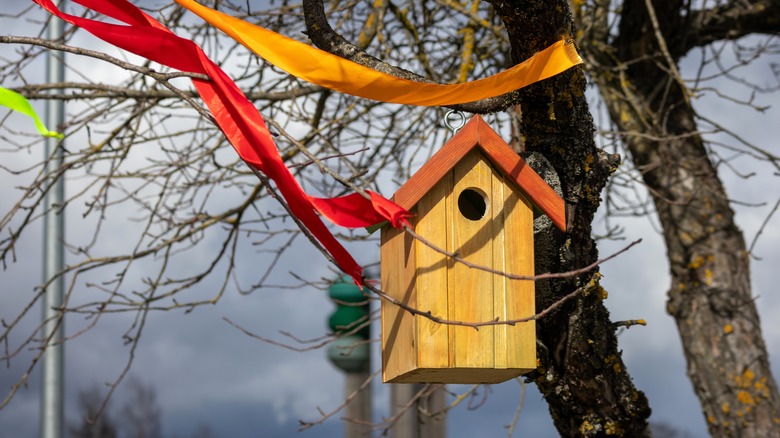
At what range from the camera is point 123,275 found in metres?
4.19

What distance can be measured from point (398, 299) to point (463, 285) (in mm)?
180

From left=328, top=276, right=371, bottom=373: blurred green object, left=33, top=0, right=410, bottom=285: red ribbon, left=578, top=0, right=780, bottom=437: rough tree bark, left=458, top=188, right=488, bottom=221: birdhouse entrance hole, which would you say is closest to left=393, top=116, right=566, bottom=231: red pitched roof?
left=33, top=0, right=410, bottom=285: red ribbon

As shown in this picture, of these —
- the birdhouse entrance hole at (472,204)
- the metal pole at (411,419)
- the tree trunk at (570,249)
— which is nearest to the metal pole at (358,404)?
the metal pole at (411,419)

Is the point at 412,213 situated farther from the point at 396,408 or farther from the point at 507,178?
the point at 396,408

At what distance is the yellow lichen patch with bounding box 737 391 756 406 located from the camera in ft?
16.3

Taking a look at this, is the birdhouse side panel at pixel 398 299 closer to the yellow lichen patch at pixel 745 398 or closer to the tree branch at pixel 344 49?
the tree branch at pixel 344 49

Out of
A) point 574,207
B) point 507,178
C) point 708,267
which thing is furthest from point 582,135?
point 708,267

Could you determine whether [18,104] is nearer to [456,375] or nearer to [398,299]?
[398,299]

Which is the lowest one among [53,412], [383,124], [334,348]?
[53,412]

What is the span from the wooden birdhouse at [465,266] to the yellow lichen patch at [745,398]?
2967mm

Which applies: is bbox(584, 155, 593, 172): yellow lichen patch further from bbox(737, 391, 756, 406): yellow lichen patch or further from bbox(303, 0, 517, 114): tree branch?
bbox(737, 391, 756, 406): yellow lichen patch

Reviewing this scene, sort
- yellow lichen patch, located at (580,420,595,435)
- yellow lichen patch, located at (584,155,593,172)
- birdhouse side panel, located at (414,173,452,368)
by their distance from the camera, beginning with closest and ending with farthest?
birdhouse side panel, located at (414,173,452,368)
yellow lichen patch, located at (584,155,593,172)
yellow lichen patch, located at (580,420,595,435)

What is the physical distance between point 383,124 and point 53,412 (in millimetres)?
2158

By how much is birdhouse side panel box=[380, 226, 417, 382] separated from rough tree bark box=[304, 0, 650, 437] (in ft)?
1.65
